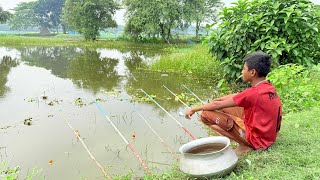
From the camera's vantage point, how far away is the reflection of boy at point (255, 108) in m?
2.94

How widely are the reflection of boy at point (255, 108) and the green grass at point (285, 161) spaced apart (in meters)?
0.16

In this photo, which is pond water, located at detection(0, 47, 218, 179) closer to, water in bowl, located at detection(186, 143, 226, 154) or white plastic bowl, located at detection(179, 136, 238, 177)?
water in bowl, located at detection(186, 143, 226, 154)

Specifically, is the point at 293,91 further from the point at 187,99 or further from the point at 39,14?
the point at 39,14

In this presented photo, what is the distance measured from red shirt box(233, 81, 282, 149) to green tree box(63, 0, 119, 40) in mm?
31010

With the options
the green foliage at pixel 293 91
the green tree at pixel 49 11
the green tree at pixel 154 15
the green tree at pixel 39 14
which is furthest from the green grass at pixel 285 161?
the green tree at pixel 39 14

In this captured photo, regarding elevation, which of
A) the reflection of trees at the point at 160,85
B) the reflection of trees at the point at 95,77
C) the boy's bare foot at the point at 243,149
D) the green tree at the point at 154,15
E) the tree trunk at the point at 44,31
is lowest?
the reflection of trees at the point at 95,77

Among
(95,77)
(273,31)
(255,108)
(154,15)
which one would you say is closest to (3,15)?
(154,15)

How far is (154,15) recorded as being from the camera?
28500mm

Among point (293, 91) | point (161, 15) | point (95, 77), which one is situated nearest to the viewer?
point (293, 91)

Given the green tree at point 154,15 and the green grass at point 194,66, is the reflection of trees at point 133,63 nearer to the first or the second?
the green grass at point 194,66

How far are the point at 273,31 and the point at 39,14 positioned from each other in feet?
226

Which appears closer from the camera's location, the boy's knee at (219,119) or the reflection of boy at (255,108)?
the reflection of boy at (255,108)

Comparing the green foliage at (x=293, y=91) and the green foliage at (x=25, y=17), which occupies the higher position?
the green foliage at (x=25, y=17)

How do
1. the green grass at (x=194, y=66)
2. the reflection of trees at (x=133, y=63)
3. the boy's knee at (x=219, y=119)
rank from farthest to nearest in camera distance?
the reflection of trees at (x=133, y=63), the green grass at (x=194, y=66), the boy's knee at (x=219, y=119)
